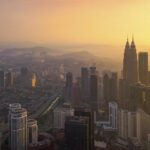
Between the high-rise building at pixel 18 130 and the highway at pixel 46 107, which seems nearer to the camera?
the high-rise building at pixel 18 130

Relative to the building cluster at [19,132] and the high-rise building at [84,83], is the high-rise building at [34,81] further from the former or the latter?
the building cluster at [19,132]

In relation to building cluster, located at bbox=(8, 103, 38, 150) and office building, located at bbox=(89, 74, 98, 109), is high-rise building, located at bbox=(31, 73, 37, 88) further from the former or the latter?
building cluster, located at bbox=(8, 103, 38, 150)

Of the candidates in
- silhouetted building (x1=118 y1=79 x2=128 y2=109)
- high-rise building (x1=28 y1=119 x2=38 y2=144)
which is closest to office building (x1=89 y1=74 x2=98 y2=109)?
silhouetted building (x1=118 y1=79 x2=128 y2=109)

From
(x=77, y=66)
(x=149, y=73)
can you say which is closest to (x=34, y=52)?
(x=77, y=66)

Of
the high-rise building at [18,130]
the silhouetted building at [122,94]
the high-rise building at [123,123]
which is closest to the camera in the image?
the high-rise building at [18,130]

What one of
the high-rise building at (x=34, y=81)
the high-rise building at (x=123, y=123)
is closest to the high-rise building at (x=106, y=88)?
the high-rise building at (x=123, y=123)

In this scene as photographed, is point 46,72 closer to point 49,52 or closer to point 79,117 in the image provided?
point 49,52
